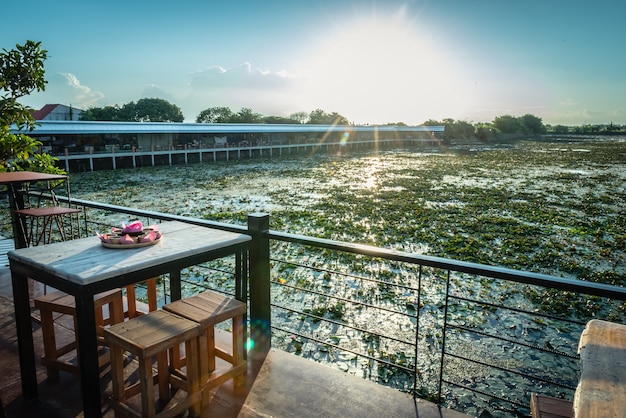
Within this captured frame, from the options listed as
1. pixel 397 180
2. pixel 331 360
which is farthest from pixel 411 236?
pixel 397 180

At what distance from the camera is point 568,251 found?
857 centimetres

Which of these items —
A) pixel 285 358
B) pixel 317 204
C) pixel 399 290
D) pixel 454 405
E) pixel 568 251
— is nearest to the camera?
pixel 285 358

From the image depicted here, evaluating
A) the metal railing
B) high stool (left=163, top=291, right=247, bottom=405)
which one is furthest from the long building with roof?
high stool (left=163, top=291, right=247, bottom=405)

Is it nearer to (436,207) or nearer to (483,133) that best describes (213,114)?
(483,133)

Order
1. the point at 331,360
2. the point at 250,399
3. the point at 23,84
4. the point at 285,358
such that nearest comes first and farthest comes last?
the point at 250,399 → the point at 285,358 → the point at 331,360 → the point at 23,84

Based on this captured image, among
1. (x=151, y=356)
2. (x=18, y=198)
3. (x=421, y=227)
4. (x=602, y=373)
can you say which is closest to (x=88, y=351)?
(x=151, y=356)

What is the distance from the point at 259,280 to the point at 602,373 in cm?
204

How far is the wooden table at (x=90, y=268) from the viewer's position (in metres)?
1.82

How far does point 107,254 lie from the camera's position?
2133 millimetres

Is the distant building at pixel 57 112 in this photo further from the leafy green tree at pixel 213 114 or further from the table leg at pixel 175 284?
the table leg at pixel 175 284

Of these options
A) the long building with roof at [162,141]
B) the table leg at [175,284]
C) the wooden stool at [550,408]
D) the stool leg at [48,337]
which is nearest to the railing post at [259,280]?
the table leg at [175,284]

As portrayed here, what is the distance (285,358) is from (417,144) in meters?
68.3

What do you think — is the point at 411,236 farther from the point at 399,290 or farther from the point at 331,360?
the point at 331,360

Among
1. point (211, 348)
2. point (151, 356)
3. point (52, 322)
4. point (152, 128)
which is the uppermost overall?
point (152, 128)
